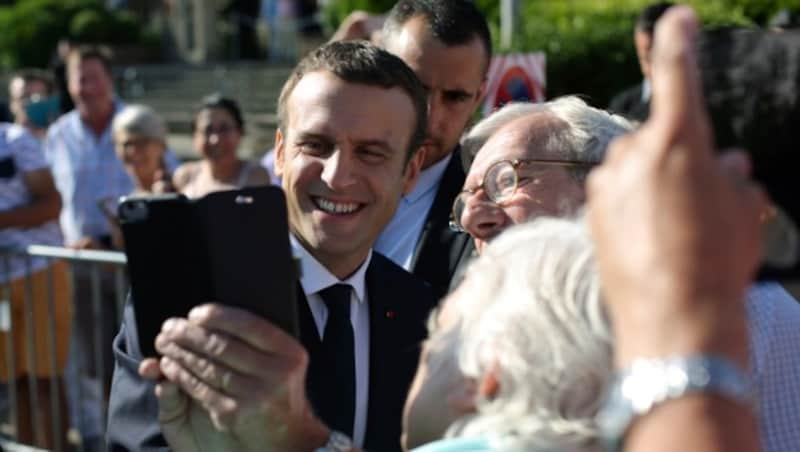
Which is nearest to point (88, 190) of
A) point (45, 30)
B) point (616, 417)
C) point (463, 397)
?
point (463, 397)

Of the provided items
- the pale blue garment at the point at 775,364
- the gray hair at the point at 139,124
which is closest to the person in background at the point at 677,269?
the pale blue garment at the point at 775,364

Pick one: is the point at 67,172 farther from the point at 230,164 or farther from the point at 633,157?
the point at 633,157

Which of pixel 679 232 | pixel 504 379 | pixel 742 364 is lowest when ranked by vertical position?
pixel 504 379

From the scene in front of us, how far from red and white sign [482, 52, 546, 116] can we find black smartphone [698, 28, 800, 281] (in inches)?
184

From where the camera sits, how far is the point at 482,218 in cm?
307

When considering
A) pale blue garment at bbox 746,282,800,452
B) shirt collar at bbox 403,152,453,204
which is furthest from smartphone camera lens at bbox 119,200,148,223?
shirt collar at bbox 403,152,453,204

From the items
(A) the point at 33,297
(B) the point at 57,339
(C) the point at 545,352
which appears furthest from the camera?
(B) the point at 57,339

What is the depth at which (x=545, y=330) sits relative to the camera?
5.64 feet

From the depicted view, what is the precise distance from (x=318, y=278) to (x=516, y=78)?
383 centimetres

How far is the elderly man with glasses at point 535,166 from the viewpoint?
300 cm

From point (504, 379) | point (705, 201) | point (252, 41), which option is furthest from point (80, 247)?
point (252, 41)

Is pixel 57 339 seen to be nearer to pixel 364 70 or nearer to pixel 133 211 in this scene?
pixel 364 70

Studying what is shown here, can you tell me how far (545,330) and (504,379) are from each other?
89mm

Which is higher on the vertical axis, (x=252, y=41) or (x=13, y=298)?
(x=13, y=298)
